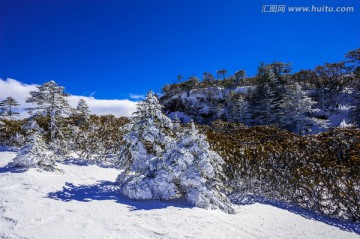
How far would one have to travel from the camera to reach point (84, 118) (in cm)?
1664

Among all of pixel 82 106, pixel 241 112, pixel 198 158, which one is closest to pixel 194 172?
pixel 198 158

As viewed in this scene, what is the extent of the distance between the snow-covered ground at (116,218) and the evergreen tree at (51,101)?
Answer: 18.3ft

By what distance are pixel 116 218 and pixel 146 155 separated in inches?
96.8

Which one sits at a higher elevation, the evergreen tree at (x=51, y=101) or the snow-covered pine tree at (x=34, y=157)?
the evergreen tree at (x=51, y=101)

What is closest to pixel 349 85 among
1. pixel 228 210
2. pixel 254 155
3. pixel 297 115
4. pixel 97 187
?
pixel 297 115

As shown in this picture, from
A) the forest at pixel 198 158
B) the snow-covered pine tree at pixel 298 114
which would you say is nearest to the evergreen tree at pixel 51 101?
the forest at pixel 198 158

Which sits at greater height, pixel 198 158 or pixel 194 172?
pixel 198 158

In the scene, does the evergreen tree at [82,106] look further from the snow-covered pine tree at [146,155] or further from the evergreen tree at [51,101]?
the snow-covered pine tree at [146,155]

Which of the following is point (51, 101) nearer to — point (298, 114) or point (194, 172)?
point (194, 172)

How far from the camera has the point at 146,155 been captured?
24.1ft

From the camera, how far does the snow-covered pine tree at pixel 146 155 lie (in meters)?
6.39

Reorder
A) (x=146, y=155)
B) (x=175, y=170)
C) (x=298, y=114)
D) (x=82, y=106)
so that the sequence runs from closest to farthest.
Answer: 1. (x=175, y=170)
2. (x=146, y=155)
3. (x=82, y=106)
4. (x=298, y=114)

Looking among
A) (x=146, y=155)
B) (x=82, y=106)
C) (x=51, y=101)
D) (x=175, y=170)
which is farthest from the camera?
(x=82, y=106)

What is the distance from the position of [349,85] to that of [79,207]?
3384 cm
